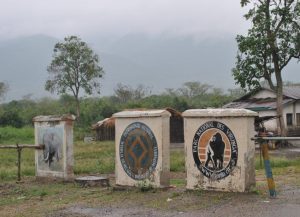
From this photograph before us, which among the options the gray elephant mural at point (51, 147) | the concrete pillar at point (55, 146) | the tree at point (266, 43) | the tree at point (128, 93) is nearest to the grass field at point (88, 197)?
the concrete pillar at point (55, 146)

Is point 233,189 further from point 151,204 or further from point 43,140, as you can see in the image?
point 43,140

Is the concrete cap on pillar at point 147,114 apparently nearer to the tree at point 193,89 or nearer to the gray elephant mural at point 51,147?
the gray elephant mural at point 51,147

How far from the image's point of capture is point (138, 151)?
11.6 metres

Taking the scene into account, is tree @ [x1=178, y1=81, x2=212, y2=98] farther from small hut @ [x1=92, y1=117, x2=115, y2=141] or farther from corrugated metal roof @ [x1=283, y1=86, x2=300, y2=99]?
small hut @ [x1=92, y1=117, x2=115, y2=141]

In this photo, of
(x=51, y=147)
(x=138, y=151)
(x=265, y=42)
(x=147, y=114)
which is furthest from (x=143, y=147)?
(x=265, y=42)

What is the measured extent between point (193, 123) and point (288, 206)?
2.91 metres

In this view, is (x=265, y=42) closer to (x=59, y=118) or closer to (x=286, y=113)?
(x=286, y=113)

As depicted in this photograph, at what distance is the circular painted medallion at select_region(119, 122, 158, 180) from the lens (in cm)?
1125

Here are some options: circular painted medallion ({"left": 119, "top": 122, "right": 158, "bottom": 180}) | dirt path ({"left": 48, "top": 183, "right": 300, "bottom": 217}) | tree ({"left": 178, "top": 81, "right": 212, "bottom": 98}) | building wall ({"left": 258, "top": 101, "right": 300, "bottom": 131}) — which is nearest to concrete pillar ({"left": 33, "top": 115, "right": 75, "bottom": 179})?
circular painted medallion ({"left": 119, "top": 122, "right": 158, "bottom": 180})

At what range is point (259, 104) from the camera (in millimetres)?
44094

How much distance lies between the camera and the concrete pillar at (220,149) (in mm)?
9789

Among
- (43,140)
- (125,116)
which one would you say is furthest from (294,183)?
(43,140)

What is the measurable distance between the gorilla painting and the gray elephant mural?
557 centimetres

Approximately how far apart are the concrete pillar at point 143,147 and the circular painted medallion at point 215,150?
2.73ft
